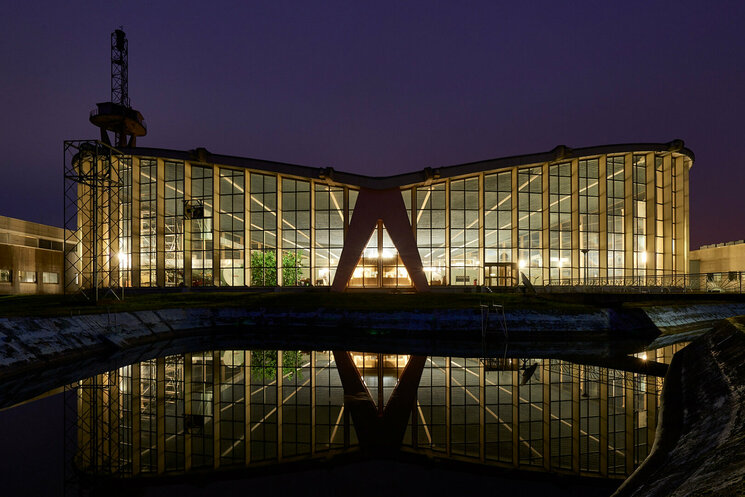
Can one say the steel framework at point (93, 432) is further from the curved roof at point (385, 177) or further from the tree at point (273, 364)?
the curved roof at point (385, 177)

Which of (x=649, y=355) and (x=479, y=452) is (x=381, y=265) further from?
(x=479, y=452)

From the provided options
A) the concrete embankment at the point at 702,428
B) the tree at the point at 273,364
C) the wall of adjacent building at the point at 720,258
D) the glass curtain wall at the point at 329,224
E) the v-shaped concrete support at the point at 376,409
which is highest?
the glass curtain wall at the point at 329,224

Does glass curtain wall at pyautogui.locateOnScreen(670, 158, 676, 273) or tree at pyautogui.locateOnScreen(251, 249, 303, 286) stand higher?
glass curtain wall at pyautogui.locateOnScreen(670, 158, 676, 273)

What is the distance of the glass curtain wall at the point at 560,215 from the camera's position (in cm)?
4291

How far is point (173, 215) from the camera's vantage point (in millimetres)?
43406

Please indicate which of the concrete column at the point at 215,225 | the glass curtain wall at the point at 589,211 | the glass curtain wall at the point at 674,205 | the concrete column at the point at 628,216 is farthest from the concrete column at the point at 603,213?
the concrete column at the point at 215,225

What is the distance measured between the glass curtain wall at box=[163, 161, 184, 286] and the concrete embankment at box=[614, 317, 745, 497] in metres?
42.3


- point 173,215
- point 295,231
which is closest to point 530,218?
point 295,231

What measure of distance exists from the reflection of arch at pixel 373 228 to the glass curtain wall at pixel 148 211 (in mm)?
20322

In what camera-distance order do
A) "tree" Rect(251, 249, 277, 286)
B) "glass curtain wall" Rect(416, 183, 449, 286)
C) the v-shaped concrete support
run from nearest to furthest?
the v-shaped concrete support → "tree" Rect(251, 249, 277, 286) → "glass curtain wall" Rect(416, 183, 449, 286)

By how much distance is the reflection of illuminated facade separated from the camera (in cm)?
4256

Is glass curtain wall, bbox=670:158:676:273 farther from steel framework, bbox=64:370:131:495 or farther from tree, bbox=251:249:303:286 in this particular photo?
steel framework, bbox=64:370:131:495

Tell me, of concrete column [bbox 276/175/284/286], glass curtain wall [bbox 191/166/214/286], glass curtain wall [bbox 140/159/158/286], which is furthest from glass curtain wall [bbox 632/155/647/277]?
glass curtain wall [bbox 140/159/158/286]

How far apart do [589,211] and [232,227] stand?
37.9 meters
